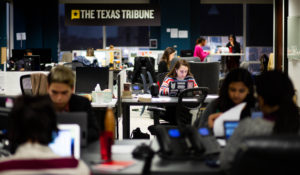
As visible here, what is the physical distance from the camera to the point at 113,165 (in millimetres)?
2352

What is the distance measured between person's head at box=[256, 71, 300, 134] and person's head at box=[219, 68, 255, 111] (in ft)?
2.68

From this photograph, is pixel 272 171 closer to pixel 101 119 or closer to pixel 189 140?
pixel 189 140

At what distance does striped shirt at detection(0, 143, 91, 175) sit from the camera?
1.74 metres

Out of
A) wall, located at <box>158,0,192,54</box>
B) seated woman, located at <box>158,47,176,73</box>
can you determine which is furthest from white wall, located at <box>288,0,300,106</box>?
wall, located at <box>158,0,192,54</box>

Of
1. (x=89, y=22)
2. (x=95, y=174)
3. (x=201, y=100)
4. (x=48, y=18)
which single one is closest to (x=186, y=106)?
(x=201, y=100)

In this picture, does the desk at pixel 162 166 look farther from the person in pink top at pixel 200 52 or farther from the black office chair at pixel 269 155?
the person in pink top at pixel 200 52

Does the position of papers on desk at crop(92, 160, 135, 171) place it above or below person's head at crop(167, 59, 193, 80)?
below

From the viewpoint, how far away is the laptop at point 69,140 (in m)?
2.31

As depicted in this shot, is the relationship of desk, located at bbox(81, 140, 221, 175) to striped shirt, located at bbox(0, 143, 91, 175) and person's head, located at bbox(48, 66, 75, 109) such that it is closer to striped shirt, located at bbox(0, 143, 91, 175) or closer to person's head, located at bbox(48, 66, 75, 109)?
striped shirt, located at bbox(0, 143, 91, 175)

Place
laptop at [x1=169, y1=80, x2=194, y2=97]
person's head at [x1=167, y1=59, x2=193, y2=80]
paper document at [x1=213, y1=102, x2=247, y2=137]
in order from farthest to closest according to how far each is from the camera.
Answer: person's head at [x1=167, y1=59, x2=193, y2=80], laptop at [x1=169, y1=80, x2=194, y2=97], paper document at [x1=213, y1=102, x2=247, y2=137]

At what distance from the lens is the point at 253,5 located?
50.9ft

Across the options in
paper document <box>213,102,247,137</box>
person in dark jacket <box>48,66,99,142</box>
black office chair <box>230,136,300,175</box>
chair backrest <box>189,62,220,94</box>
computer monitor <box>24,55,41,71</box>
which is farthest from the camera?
computer monitor <box>24,55,41,71</box>

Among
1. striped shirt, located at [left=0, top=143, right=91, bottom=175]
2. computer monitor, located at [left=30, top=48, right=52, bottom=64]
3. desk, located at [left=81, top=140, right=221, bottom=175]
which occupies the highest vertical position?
computer monitor, located at [left=30, top=48, right=52, bottom=64]

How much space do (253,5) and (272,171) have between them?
14.4m
